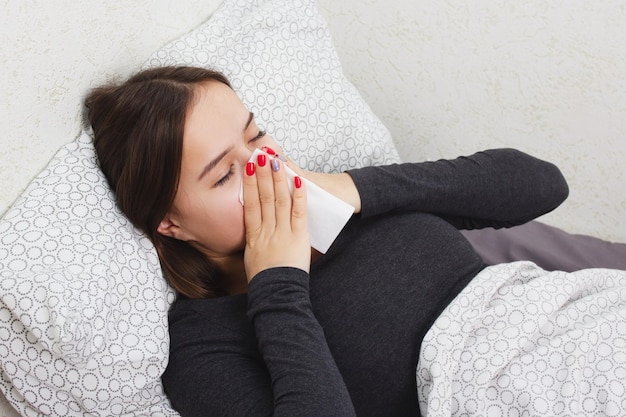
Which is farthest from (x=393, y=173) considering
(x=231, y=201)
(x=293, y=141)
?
(x=231, y=201)

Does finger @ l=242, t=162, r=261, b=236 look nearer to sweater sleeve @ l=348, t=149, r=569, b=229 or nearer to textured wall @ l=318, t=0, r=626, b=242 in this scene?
sweater sleeve @ l=348, t=149, r=569, b=229

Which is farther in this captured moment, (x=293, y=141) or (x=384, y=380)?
(x=293, y=141)

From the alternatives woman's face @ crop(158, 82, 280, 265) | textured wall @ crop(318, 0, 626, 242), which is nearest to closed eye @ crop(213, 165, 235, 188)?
woman's face @ crop(158, 82, 280, 265)

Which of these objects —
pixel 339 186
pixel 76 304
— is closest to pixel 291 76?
pixel 339 186

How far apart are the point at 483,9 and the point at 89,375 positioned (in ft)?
3.69

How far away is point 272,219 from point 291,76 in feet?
1.19

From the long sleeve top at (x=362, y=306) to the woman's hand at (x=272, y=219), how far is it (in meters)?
0.03

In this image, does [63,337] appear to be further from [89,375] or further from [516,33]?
[516,33]

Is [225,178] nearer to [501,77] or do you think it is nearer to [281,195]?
[281,195]

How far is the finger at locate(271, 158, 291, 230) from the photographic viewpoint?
1070 mm

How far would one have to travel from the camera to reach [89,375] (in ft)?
3.16

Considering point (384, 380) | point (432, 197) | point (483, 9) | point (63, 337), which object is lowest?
point (384, 380)

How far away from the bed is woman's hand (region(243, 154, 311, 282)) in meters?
0.15

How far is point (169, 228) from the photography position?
1.13 meters
